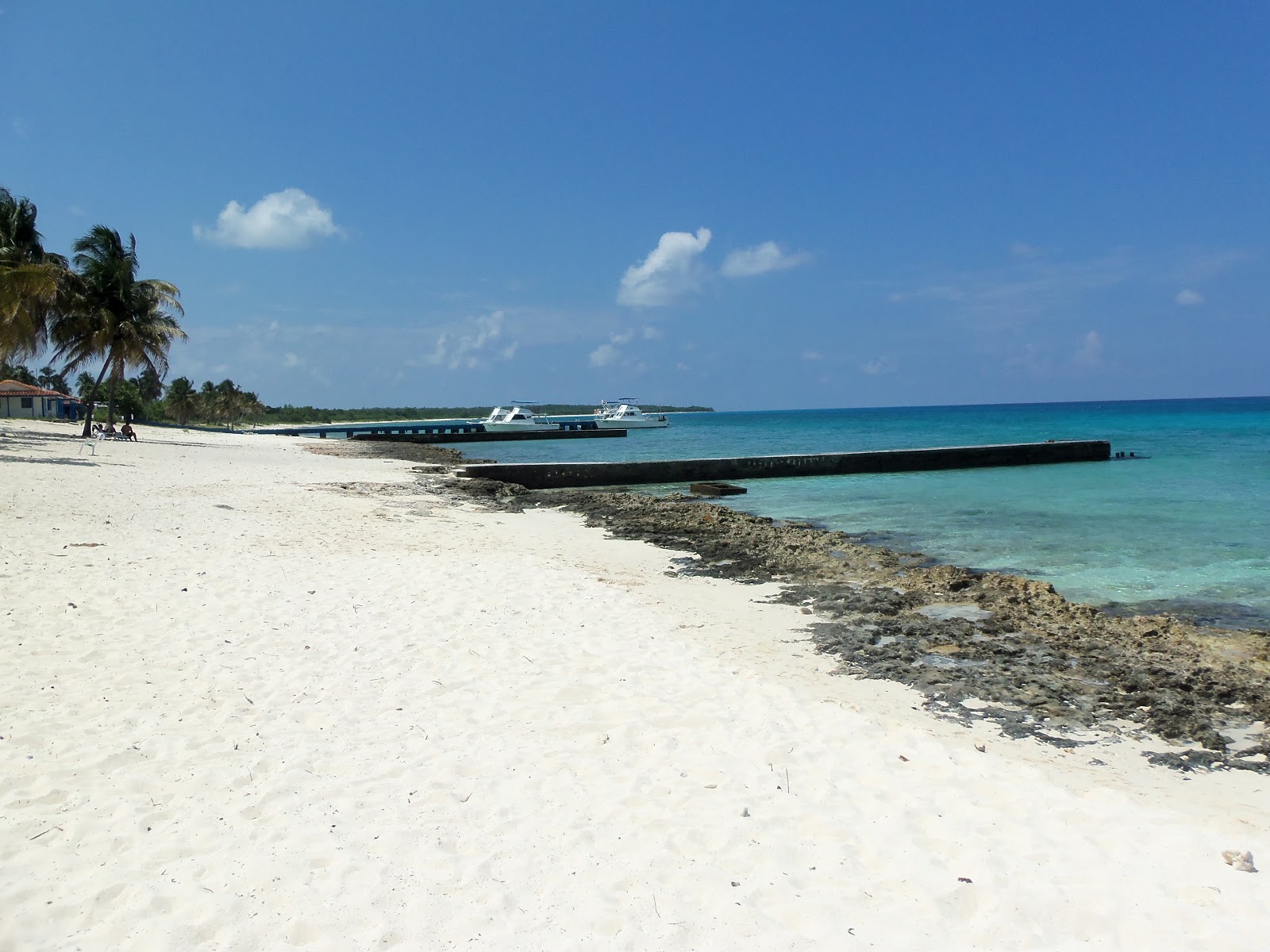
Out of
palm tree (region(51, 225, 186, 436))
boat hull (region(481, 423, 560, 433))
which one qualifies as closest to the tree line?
palm tree (region(51, 225, 186, 436))

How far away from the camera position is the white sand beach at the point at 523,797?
305 centimetres

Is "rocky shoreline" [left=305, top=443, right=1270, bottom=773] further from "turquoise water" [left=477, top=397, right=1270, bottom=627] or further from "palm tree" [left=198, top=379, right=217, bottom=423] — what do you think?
"palm tree" [left=198, top=379, right=217, bottom=423]

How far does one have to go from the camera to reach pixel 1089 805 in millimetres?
4238

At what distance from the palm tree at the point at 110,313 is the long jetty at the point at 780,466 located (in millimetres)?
15053

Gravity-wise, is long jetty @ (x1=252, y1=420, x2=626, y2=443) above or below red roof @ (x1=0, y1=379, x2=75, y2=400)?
below

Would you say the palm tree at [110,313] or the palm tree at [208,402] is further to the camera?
the palm tree at [208,402]

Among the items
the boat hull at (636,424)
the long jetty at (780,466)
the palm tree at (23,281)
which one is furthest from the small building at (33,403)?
the boat hull at (636,424)

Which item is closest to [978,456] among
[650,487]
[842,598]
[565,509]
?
[650,487]

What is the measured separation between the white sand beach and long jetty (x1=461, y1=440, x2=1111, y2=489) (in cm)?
1834

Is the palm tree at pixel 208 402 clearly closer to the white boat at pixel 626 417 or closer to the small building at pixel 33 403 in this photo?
the small building at pixel 33 403

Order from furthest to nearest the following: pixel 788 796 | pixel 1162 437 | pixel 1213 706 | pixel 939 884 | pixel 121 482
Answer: pixel 1162 437 → pixel 121 482 → pixel 1213 706 → pixel 788 796 → pixel 939 884

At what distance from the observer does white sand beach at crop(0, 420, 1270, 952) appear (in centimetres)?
305

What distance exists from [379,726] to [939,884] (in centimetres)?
311

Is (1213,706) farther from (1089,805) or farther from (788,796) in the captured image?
(788,796)
